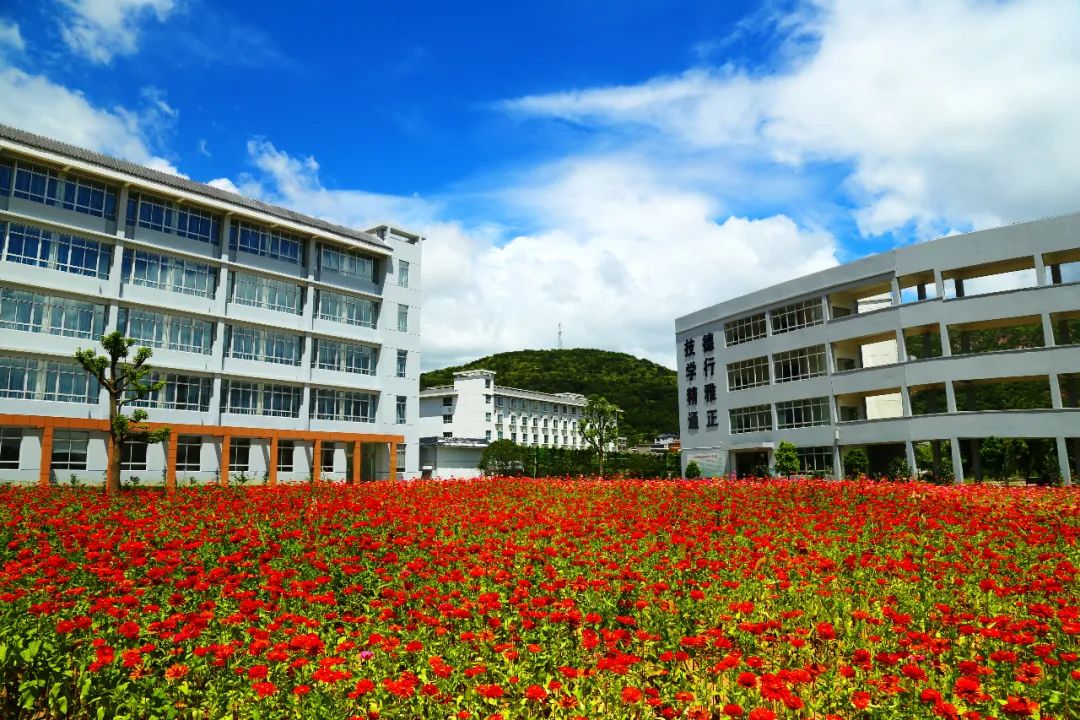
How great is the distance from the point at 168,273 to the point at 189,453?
921 cm

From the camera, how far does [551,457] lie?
7269cm

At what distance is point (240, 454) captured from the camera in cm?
3778

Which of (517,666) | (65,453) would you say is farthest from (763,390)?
(517,666)

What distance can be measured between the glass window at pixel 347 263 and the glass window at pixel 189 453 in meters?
12.7

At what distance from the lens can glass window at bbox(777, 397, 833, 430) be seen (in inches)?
1652

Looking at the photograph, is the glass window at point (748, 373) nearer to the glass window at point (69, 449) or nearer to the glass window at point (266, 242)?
the glass window at point (266, 242)

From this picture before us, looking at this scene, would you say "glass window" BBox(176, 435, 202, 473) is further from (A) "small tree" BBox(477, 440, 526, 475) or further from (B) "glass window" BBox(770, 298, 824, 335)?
(A) "small tree" BBox(477, 440, 526, 475)

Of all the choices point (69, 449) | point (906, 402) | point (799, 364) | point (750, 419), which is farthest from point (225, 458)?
point (906, 402)

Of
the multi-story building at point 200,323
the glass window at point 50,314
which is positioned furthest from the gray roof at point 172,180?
the glass window at point 50,314

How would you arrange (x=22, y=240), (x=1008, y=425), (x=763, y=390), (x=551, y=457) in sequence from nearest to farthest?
(x=22, y=240)
(x=1008, y=425)
(x=763, y=390)
(x=551, y=457)

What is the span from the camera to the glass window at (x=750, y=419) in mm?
46344

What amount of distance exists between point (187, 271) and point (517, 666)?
120 ft

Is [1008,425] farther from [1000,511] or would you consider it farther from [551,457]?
[551,457]

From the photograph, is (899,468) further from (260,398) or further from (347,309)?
(260,398)
